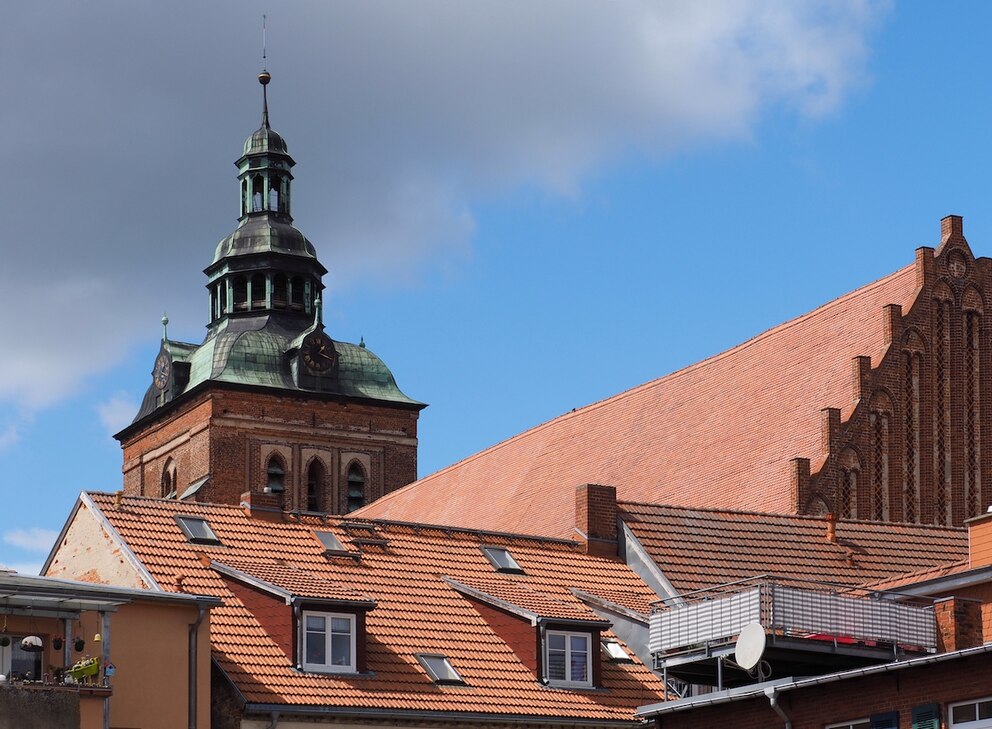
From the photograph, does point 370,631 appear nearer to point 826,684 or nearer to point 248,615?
point 248,615

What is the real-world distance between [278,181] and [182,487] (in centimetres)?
1258

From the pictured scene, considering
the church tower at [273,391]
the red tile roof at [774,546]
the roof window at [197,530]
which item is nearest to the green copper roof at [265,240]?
the church tower at [273,391]

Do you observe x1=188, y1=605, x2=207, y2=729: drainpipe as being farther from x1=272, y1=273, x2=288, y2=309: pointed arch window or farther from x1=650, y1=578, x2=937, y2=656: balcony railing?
x1=272, y1=273, x2=288, y2=309: pointed arch window

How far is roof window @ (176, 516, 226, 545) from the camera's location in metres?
34.9

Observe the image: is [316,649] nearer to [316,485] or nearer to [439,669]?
[439,669]

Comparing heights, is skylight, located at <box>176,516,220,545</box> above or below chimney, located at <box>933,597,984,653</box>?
above

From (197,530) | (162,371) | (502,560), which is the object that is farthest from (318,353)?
(197,530)

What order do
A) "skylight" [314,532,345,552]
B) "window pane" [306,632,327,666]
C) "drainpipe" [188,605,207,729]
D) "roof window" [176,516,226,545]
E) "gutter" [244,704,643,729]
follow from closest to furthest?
"drainpipe" [188,605,207,729] < "gutter" [244,704,643,729] < "window pane" [306,632,327,666] < "roof window" [176,516,226,545] < "skylight" [314,532,345,552]

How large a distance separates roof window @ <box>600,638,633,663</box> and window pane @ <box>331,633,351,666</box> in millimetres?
4941

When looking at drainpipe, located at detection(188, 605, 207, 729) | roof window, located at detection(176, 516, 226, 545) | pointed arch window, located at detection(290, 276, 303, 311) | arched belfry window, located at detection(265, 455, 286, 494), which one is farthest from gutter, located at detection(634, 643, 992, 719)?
pointed arch window, located at detection(290, 276, 303, 311)

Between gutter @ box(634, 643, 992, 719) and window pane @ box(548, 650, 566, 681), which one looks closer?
gutter @ box(634, 643, 992, 719)

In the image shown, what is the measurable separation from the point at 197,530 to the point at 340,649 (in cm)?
372

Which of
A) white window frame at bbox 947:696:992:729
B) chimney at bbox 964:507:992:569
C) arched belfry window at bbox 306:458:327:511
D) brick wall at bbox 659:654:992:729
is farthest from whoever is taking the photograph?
arched belfry window at bbox 306:458:327:511

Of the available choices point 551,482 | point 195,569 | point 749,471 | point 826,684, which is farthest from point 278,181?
point 826,684
